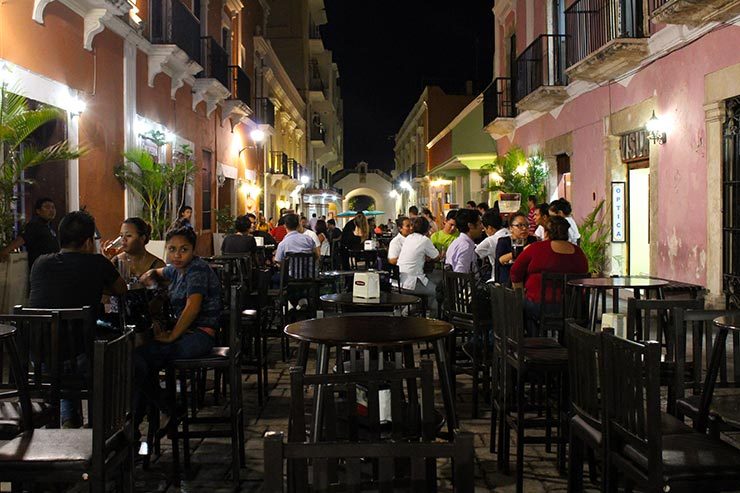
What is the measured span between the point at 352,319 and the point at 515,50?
52.1ft

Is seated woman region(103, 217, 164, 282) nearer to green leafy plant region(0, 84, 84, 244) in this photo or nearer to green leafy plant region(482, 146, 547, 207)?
green leafy plant region(0, 84, 84, 244)

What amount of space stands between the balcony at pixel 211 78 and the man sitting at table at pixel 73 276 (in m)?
12.1

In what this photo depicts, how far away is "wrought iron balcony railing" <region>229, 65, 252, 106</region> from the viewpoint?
63.9ft

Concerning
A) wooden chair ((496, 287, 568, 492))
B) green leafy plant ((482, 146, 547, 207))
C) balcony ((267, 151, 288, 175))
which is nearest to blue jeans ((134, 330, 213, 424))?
wooden chair ((496, 287, 568, 492))

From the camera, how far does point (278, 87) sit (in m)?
28.7

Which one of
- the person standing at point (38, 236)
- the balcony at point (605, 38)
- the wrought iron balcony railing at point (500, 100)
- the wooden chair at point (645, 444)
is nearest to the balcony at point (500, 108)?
the wrought iron balcony railing at point (500, 100)

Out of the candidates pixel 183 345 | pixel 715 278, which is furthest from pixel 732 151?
pixel 183 345

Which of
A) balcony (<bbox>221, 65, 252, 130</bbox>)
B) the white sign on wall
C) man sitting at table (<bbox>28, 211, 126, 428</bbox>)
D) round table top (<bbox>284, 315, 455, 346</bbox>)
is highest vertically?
balcony (<bbox>221, 65, 252, 130</bbox>)

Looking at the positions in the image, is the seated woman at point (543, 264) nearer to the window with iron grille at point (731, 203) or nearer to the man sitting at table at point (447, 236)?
the window with iron grille at point (731, 203)

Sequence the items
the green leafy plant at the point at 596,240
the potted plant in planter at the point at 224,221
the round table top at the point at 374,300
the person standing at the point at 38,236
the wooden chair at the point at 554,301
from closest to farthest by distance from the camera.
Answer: the round table top at the point at 374,300 < the wooden chair at the point at 554,301 < the person standing at the point at 38,236 < the green leafy plant at the point at 596,240 < the potted plant in planter at the point at 224,221

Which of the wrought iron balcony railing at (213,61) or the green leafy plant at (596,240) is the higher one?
the wrought iron balcony railing at (213,61)

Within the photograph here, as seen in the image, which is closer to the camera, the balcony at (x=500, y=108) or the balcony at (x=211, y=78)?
the balcony at (x=211, y=78)

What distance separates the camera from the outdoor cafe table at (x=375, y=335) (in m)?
3.87

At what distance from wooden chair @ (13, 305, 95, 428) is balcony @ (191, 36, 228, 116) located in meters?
12.8
